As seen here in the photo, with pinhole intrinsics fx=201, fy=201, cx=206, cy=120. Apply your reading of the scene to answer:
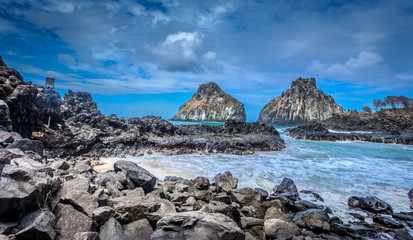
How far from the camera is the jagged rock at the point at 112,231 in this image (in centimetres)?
382

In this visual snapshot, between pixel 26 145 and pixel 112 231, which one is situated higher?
pixel 26 145

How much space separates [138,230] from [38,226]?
5.70 feet

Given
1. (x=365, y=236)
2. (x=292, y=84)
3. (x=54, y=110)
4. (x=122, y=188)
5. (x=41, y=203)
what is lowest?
(x=365, y=236)

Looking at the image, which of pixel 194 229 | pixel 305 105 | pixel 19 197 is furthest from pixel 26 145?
pixel 305 105

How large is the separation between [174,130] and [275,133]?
18310mm

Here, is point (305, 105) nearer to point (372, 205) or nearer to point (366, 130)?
point (366, 130)

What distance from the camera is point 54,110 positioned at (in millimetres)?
16859

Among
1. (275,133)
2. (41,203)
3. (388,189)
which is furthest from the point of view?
(275,133)

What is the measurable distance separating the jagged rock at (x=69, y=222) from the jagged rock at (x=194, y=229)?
56.0 inches

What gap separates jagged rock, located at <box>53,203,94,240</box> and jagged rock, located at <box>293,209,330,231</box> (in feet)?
18.8

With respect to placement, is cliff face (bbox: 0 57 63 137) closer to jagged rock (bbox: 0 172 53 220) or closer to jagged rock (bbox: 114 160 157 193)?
jagged rock (bbox: 114 160 157 193)

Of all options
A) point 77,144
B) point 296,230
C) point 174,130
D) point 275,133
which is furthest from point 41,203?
point 275,133

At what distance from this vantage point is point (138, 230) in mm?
4281

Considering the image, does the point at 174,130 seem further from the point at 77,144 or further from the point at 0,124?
the point at 0,124
